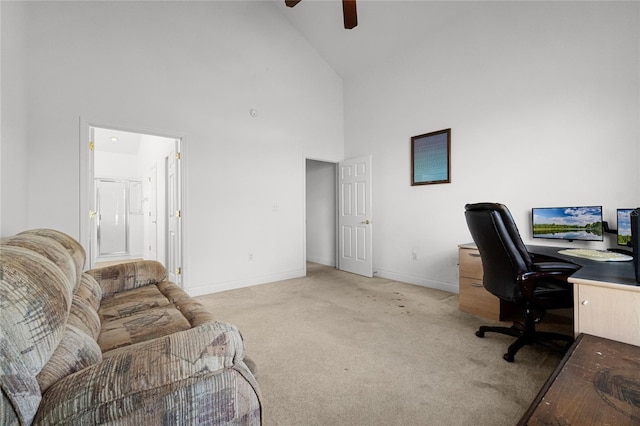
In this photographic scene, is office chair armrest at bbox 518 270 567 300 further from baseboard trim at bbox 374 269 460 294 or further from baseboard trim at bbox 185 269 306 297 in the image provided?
baseboard trim at bbox 185 269 306 297

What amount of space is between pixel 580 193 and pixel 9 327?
382cm

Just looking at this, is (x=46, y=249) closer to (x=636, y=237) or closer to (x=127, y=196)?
(x=636, y=237)

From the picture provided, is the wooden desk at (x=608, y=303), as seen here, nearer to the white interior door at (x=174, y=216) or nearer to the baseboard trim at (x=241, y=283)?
the baseboard trim at (x=241, y=283)

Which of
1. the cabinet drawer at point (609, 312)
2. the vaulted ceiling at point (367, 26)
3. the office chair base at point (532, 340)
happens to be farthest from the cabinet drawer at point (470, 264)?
the vaulted ceiling at point (367, 26)

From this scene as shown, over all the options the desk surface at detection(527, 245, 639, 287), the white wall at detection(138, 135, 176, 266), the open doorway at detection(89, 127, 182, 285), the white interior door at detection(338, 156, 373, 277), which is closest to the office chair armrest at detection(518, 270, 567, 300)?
the desk surface at detection(527, 245, 639, 287)

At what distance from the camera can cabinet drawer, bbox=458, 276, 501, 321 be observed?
2717 mm

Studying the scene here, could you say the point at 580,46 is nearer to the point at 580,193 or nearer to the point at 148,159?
the point at 580,193

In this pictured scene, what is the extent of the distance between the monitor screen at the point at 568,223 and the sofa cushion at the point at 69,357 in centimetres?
358

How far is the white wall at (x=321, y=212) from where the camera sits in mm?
5553

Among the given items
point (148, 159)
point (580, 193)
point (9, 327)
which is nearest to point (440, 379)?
point (9, 327)

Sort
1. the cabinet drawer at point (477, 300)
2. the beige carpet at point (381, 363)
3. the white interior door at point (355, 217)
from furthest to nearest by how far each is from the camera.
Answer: the white interior door at point (355, 217) → the cabinet drawer at point (477, 300) → the beige carpet at point (381, 363)

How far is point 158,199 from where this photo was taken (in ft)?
16.5

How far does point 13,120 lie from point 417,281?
446 centimetres

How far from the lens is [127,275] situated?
7.13ft
